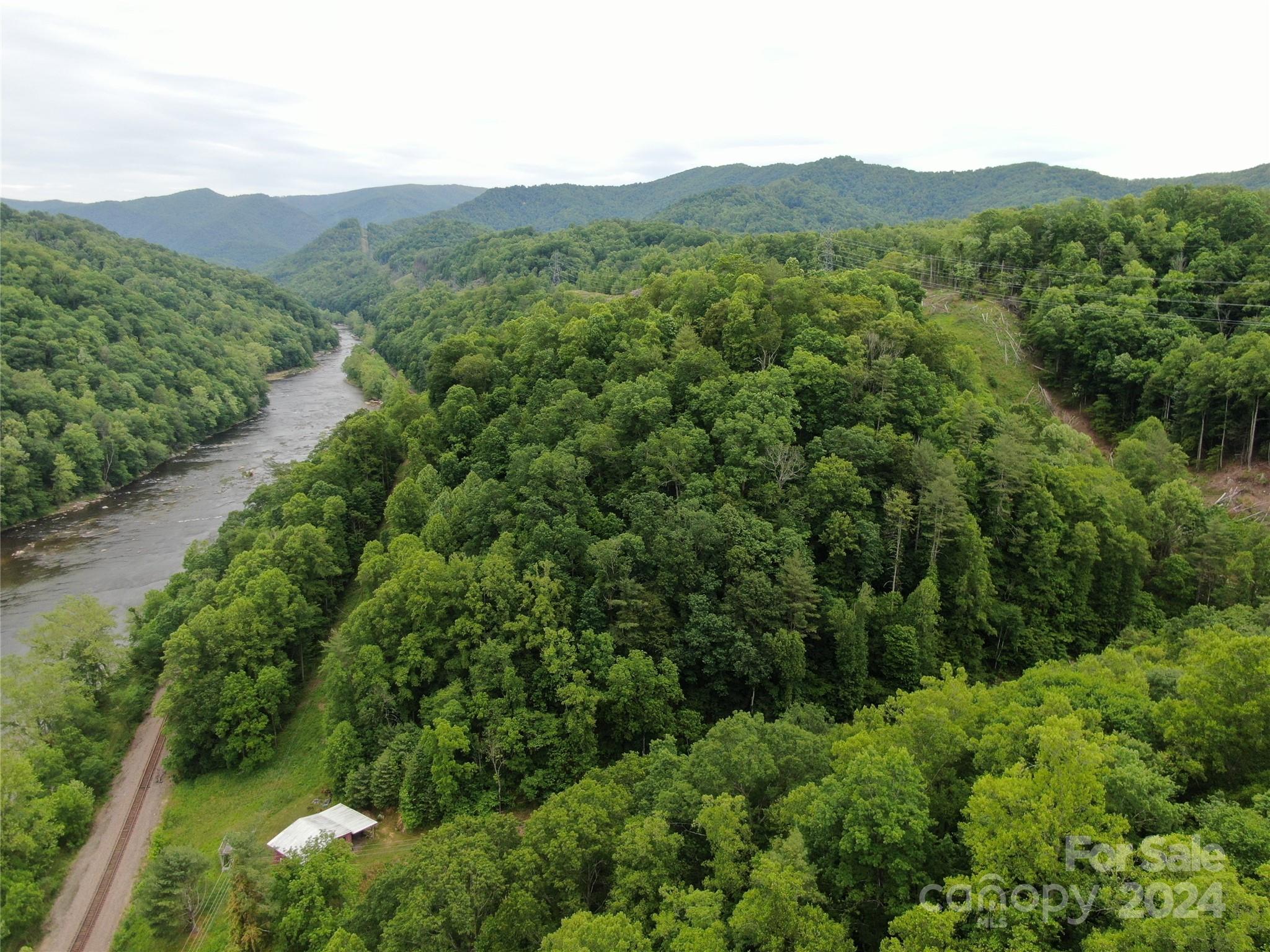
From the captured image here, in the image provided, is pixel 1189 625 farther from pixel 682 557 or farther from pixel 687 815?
pixel 687 815

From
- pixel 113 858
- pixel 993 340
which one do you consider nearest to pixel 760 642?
pixel 113 858

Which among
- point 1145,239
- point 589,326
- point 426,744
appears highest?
point 1145,239

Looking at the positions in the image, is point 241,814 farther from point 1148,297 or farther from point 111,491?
point 1148,297

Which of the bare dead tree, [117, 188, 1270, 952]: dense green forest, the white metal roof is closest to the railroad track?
[117, 188, 1270, 952]: dense green forest

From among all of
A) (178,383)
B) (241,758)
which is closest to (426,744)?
(241,758)

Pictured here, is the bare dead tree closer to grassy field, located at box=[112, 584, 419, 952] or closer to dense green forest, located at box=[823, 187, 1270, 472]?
grassy field, located at box=[112, 584, 419, 952]
